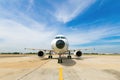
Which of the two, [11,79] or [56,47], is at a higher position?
[56,47]

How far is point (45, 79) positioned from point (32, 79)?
66 cm

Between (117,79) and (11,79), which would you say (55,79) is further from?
(117,79)

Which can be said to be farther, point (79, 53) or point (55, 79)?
point (79, 53)

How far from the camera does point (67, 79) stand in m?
7.40

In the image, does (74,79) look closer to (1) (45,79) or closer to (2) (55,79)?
(2) (55,79)

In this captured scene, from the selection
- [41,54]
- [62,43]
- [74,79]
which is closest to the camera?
[74,79]

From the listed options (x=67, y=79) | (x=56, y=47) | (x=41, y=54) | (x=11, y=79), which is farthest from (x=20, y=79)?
(x=41, y=54)

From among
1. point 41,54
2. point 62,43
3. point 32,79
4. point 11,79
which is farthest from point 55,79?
point 41,54

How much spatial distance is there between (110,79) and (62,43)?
32.6 feet

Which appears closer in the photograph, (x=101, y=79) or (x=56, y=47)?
(x=101, y=79)

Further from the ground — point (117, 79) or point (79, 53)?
point (79, 53)

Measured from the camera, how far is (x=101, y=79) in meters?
7.47

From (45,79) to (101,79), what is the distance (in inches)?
111

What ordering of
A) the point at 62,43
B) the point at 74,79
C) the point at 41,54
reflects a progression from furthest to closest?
the point at 41,54 → the point at 62,43 → the point at 74,79
